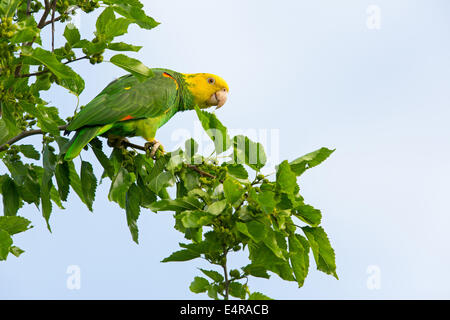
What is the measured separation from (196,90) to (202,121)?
2090 millimetres

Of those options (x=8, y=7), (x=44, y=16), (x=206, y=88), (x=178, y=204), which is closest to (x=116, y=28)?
(x=8, y=7)

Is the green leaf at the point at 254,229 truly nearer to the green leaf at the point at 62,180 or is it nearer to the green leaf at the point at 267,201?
the green leaf at the point at 267,201

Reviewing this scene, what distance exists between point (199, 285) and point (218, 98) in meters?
2.86

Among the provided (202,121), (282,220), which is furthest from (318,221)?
(202,121)

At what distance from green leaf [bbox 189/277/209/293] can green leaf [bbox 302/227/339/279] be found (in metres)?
0.69

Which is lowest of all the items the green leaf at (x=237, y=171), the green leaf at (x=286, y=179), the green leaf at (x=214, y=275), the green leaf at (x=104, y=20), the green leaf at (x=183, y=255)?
the green leaf at (x=214, y=275)

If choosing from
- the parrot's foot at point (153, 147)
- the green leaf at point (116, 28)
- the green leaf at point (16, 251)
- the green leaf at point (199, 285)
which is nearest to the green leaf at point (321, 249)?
the green leaf at point (199, 285)

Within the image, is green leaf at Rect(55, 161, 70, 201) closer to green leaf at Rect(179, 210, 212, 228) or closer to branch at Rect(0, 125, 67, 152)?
branch at Rect(0, 125, 67, 152)

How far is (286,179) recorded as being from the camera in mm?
2977

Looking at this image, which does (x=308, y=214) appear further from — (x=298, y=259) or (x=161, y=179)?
(x=161, y=179)

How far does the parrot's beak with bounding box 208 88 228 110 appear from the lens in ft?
17.8

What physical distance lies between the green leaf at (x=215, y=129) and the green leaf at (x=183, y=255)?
2.42 feet

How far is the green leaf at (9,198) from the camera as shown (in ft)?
13.6

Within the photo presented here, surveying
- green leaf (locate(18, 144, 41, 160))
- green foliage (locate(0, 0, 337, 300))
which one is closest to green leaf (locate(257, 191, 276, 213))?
green foliage (locate(0, 0, 337, 300))
